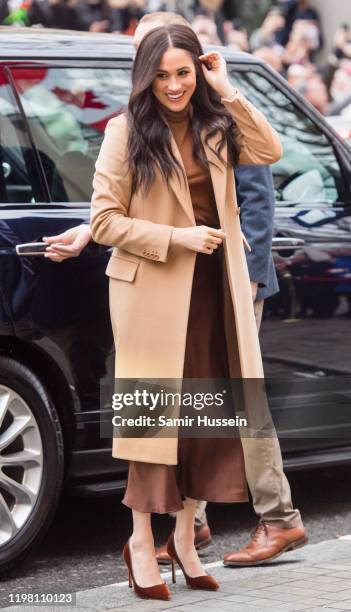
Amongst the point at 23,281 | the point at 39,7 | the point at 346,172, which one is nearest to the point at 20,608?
the point at 23,281

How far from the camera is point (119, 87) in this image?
570cm

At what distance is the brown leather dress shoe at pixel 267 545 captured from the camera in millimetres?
5293

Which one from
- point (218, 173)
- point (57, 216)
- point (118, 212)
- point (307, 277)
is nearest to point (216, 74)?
point (218, 173)

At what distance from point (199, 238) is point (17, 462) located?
118 centimetres

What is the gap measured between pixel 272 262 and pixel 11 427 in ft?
3.83

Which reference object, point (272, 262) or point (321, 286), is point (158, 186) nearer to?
point (272, 262)

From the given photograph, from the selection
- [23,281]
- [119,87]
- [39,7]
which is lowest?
[23,281]

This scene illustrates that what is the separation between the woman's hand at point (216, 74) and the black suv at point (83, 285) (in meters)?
0.86

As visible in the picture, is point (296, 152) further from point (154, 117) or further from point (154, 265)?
point (154, 265)

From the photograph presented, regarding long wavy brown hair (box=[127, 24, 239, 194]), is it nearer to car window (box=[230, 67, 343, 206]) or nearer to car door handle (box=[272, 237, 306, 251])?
car door handle (box=[272, 237, 306, 251])

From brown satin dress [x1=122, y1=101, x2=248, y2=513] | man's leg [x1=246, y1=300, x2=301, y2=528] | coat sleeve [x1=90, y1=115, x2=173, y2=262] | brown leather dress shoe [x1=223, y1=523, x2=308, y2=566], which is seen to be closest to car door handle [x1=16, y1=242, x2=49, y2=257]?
coat sleeve [x1=90, y1=115, x2=173, y2=262]

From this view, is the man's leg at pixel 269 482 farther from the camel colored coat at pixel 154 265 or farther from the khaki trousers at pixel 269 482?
the camel colored coat at pixel 154 265

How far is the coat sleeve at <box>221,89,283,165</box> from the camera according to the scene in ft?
15.5

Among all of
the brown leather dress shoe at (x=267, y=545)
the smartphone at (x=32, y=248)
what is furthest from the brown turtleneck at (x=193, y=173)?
the brown leather dress shoe at (x=267, y=545)
